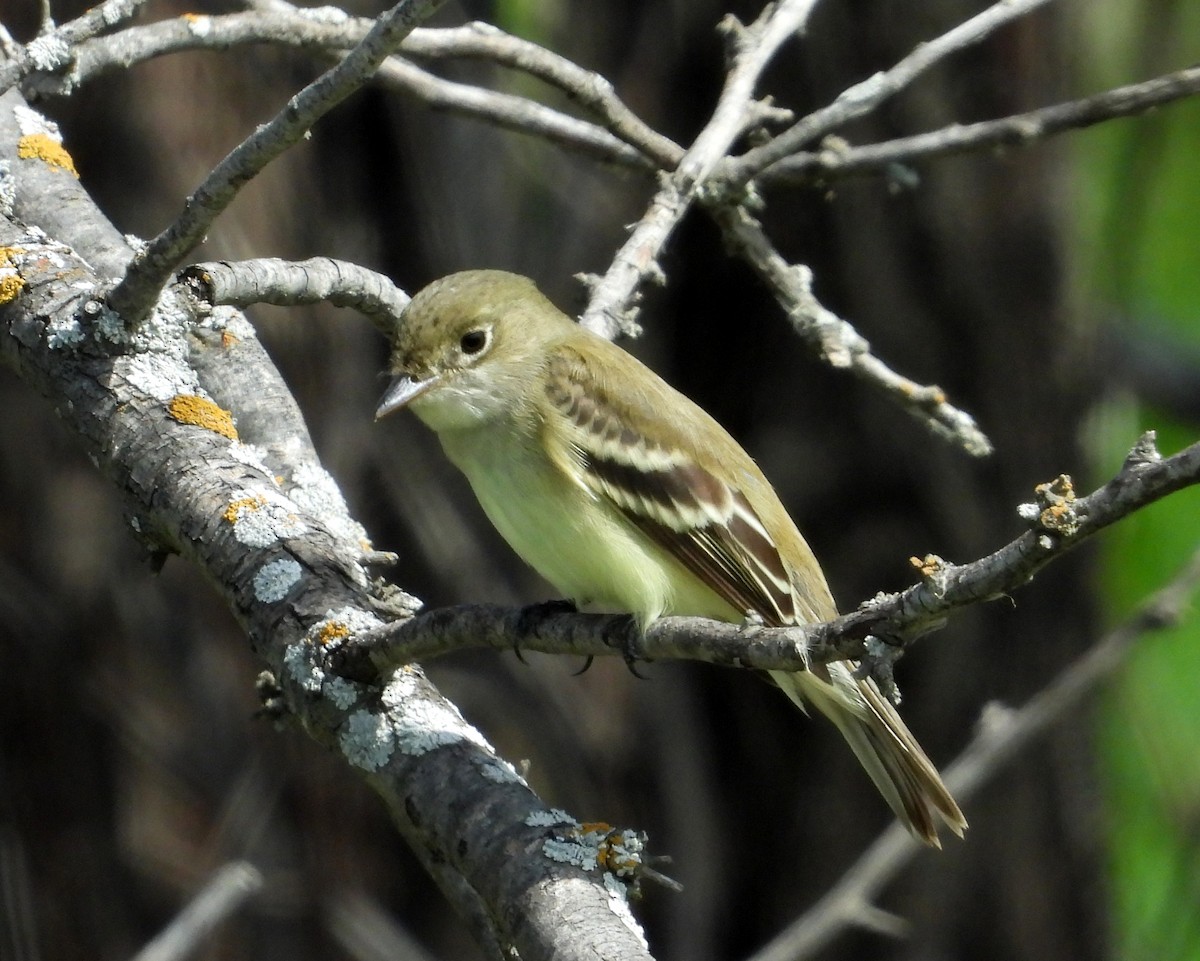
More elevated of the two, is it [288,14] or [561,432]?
[288,14]

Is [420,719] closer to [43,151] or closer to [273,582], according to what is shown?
[273,582]

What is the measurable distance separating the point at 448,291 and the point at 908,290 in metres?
2.17

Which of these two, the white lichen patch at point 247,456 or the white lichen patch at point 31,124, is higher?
the white lichen patch at point 31,124

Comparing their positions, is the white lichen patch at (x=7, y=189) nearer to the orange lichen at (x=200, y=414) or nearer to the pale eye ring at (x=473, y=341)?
the orange lichen at (x=200, y=414)

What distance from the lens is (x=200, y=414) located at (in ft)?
10.4

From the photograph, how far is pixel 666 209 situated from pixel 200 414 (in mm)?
1283

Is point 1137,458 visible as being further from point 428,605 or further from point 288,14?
point 428,605

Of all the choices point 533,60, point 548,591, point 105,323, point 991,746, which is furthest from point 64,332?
point 548,591

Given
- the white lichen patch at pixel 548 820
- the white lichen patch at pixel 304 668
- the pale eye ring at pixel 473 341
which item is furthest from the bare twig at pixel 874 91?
the white lichen patch at pixel 548 820

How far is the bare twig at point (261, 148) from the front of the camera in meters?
2.28

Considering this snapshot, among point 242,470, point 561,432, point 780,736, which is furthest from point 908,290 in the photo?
point 242,470

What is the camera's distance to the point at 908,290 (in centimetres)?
543

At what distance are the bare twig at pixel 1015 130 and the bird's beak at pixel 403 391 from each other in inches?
46.3

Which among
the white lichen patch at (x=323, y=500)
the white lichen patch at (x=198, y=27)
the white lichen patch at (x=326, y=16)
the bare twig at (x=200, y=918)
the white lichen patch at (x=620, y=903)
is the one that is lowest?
the bare twig at (x=200, y=918)
